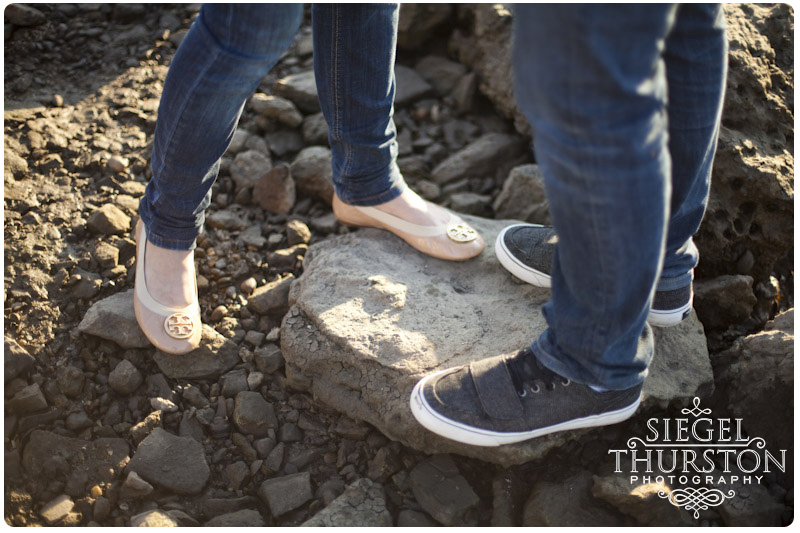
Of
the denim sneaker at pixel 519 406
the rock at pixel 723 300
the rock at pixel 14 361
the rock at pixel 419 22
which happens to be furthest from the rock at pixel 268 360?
the rock at pixel 419 22

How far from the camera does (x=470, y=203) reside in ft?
8.97

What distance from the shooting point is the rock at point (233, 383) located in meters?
2.04

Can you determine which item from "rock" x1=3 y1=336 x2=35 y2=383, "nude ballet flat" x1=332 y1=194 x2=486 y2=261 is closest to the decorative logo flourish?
"nude ballet flat" x1=332 y1=194 x2=486 y2=261

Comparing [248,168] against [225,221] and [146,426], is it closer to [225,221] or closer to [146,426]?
[225,221]

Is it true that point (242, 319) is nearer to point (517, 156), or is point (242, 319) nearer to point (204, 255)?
point (204, 255)

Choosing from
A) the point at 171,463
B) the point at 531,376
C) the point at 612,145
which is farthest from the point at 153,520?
the point at 612,145

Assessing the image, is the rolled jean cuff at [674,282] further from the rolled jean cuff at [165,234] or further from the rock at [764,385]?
the rolled jean cuff at [165,234]

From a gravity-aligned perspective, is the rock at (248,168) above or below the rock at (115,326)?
above

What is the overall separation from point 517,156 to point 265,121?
120 cm

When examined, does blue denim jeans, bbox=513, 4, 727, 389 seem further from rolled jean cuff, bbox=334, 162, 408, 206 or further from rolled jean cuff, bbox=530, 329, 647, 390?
rolled jean cuff, bbox=334, 162, 408, 206

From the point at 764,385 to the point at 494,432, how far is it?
87cm

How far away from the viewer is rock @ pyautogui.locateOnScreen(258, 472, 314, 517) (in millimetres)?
1797

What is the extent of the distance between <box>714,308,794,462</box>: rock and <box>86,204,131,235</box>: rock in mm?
2181

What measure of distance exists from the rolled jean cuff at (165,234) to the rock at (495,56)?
1.63 meters
